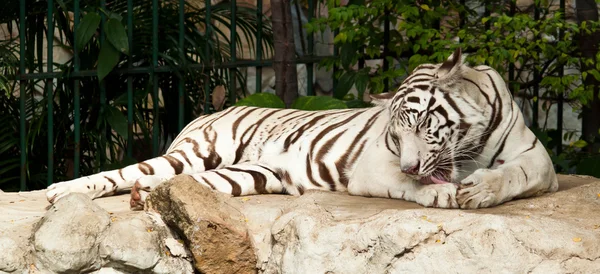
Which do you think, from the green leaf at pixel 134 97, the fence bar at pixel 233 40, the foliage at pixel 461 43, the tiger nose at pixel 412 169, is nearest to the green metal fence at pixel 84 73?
the fence bar at pixel 233 40

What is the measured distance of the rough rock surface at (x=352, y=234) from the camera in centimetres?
284

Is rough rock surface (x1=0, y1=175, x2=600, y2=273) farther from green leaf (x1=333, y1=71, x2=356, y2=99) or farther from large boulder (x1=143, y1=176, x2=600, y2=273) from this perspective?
green leaf (x1=333, y1=71, x2=356, y2=99)

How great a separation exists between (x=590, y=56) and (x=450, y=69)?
2.11 m

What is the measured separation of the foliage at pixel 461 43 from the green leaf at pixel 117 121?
52.4 inches

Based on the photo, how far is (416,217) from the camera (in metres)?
3.02

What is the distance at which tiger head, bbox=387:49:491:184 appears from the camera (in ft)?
11.2

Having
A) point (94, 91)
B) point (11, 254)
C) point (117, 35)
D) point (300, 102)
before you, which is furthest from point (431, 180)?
point (94, 91)

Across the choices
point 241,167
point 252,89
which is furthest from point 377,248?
point 252,89

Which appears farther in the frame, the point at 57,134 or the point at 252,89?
the point at 252,89

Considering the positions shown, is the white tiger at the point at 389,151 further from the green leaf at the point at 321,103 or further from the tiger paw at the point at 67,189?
the green leaf at the point at 321,103

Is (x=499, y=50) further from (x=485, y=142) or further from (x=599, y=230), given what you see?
(x=599, y=230)

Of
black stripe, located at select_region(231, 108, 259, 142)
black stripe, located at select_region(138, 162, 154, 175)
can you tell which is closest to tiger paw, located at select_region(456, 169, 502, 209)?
black stripe, located at select_region(231, 108, 259, 142)

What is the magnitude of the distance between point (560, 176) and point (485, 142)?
44.1 inches

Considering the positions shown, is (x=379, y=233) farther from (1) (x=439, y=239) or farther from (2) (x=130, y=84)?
(2) (x=130, y=84)
